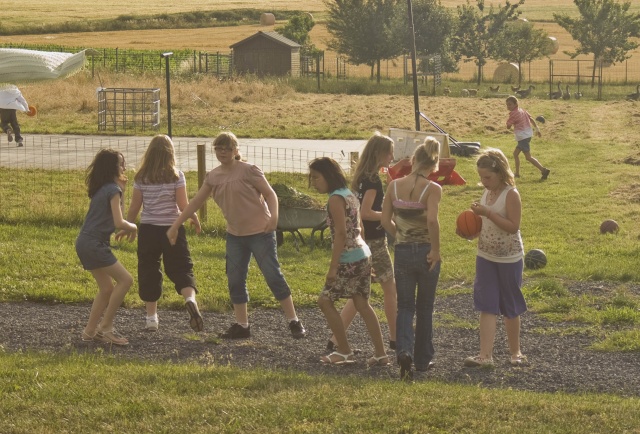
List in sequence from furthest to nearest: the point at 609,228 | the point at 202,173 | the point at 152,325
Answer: the point at 609,228 < the point at 202,173 < the point at 152,325

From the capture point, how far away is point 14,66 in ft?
40.2

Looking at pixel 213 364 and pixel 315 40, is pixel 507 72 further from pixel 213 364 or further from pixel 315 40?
pixel 213 364

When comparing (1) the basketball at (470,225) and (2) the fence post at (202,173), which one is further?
(2) the fence post at (202,173)

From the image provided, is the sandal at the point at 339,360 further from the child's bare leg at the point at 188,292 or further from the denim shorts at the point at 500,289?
the child's bare leg at the point at 188,292

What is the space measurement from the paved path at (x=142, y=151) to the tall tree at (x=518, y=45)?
41282 mm

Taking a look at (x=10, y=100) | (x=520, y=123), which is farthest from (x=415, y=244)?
(x=10, y=100)

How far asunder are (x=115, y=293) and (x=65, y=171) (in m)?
12.6

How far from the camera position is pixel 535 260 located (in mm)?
13367

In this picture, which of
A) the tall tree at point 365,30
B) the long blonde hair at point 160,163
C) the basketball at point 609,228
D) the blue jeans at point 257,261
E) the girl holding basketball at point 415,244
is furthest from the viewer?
the tall tree at point 365,30

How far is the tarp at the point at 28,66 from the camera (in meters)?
12.2

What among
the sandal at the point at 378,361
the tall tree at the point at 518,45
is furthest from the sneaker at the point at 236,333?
the tall tree at the point at 518,45

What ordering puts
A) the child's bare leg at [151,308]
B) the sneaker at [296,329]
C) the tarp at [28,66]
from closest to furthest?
the sneaker at [296,329], the child's bare leg at [151,308], the tarp at [28,66]

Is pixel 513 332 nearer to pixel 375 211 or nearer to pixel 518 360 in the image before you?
pixel 518 360

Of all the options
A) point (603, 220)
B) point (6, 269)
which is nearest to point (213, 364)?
Answer: point (6, 269)
